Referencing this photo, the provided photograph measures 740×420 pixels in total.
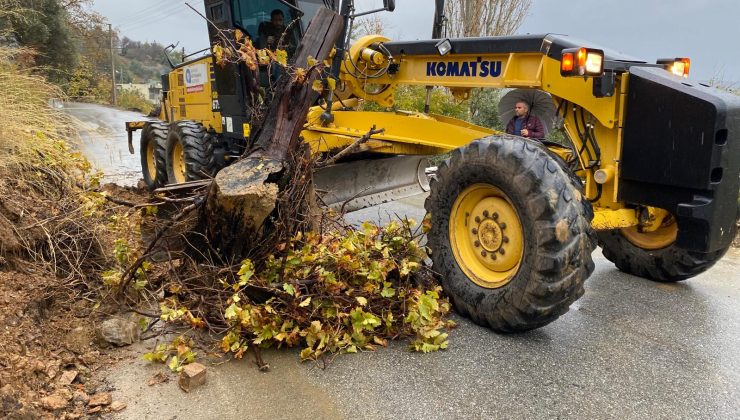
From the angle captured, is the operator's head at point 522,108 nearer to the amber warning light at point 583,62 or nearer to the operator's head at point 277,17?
the amber warning light at point 583,62

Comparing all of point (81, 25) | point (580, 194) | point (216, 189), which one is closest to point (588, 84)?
point (580, 194)

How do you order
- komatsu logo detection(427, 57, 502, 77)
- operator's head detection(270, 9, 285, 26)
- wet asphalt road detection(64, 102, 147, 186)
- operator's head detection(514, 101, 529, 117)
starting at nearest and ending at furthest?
komatsu logo detection(427, 57, 502, 77)
operator's head detection(514, 101, 529, 117)
operator's head detection(270, 9, 285, 26)
wet asphalt road detection(64, 102, 147, 186)

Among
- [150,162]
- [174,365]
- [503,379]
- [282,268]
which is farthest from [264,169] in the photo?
[150,162]

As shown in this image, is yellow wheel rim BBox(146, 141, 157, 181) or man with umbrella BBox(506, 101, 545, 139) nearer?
man with umbrella BBox(506, 101, 545, 139)

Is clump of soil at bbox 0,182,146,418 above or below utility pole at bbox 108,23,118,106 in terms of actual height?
below

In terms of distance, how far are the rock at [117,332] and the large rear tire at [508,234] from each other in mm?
2089

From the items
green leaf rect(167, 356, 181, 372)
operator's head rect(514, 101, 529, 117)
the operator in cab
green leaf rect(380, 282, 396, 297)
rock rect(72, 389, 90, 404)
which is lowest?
rock rect(72, 389, 90, 404)

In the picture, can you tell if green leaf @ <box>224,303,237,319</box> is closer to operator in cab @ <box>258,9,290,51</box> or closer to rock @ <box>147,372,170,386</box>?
rock @ <box>147,372,170,386</box>

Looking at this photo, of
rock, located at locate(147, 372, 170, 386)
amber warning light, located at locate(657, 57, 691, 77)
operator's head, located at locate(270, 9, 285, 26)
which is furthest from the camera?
operator's head, located at locate(270, 9, 285, 26)

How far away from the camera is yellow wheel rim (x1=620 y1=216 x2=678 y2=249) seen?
422 centimetres

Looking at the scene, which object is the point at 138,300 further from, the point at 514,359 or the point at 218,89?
the point at 218,89

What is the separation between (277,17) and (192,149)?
1814 mm

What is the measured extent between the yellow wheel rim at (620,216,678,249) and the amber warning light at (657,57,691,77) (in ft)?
3.74

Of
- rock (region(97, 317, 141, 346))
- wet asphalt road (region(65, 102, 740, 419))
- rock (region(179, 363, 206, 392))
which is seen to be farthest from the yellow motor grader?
rock (region(97, 317, 141, 346))
